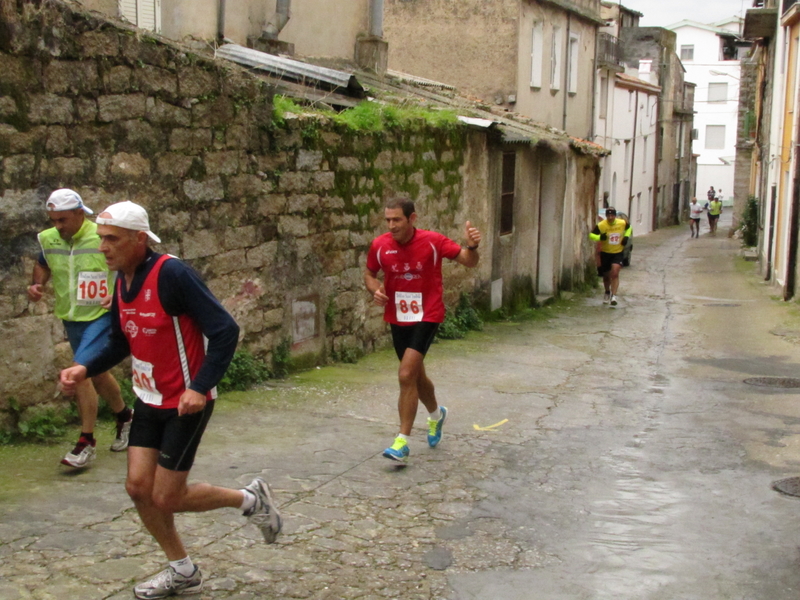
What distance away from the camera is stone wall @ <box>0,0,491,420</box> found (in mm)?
6051

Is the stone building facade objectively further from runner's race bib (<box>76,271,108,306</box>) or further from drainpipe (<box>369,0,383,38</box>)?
drainpipe (<box>369,0,383,38</box>)

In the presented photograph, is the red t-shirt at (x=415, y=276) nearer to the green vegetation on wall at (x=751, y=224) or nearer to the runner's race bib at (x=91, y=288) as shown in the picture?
the runner's race bib at (x=91, y=288)

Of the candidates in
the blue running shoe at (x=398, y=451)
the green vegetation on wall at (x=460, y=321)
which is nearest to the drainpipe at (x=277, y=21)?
the green vegetation on wall at (x=460, y=321)

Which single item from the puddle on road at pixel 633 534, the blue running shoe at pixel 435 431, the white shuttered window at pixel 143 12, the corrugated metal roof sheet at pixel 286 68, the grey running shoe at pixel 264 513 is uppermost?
the white shuttered window at pixel 143 12

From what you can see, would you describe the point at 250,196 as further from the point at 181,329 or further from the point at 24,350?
the point at 181,329

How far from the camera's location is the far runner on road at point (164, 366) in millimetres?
3896

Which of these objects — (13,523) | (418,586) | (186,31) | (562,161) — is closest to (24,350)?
(13,523)

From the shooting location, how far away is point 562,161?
54.2 ft

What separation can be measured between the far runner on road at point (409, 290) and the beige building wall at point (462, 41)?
17749 millimetres

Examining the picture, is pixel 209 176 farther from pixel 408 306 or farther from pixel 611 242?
pixel 611 242

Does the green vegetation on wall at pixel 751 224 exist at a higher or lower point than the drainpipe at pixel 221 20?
lower

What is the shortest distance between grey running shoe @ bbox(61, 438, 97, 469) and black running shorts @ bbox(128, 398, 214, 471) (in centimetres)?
183

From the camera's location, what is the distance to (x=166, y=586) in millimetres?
4035

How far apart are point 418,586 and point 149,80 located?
4.33 metres
